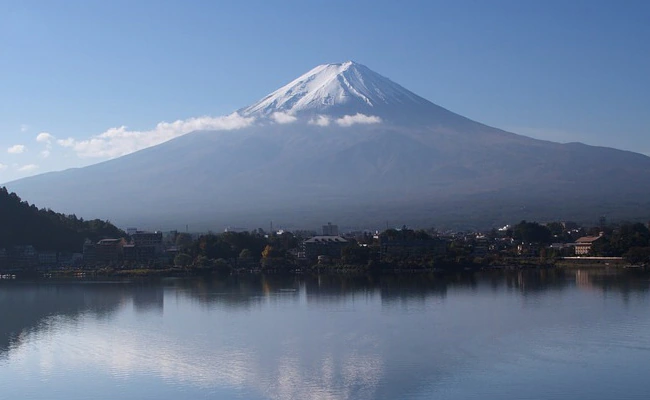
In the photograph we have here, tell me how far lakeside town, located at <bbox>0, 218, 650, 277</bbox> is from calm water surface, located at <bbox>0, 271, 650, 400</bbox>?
192 inches

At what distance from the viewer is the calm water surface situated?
7.93 meters

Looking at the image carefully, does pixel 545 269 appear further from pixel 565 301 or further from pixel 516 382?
pixel 516 382

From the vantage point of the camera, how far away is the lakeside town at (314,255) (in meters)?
20.8

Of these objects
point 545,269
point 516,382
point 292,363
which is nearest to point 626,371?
point 516,382

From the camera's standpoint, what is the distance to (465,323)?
11203 mm

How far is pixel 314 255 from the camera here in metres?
22.5

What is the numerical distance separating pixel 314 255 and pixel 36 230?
21.8 ft

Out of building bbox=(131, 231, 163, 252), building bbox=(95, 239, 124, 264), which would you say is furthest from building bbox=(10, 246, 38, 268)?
building bbox=(131, 231, 163, 252)

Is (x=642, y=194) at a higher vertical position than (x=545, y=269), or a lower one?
higher

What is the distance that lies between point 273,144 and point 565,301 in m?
32.6

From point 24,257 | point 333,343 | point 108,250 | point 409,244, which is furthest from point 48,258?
point 333,343

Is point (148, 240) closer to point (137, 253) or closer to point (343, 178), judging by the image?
point (137, 253)

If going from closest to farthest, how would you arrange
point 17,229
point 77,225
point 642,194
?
point 17,229
point 77,225
point 642,194

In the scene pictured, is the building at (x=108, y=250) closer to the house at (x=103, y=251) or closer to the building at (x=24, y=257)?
the house at (x=103, y=251)
